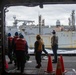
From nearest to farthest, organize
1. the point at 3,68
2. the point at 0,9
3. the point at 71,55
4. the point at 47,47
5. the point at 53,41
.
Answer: the point at 0,9 < the point at 3,68 < the point at 53,41 < the point at 71,55 < the point at 47,47

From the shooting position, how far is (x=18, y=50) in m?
10.1

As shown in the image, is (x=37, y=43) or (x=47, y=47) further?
(x=47, y=47)

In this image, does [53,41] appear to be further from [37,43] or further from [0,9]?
[0,9]

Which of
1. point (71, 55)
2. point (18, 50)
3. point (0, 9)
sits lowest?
point (71, 55)

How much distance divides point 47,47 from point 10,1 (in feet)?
44.8

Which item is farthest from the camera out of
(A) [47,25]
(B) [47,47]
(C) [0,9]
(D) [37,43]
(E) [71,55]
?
(A) [47,25]

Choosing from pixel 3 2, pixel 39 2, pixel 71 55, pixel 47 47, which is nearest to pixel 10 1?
pixel 3 2

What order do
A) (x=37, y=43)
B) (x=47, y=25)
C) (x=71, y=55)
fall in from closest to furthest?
1. (x=37, y=43)
2. (x=71, y=55)
3. (x=47, y=25)

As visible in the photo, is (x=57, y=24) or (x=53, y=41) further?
(x=57, y=24)

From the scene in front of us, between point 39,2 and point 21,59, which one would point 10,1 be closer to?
point 39,2

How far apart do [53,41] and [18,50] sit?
10.8 ft

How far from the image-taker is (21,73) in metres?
10.1

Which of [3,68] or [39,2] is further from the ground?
[39,2]

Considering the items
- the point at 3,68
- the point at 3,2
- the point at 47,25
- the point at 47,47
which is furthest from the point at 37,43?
the point at 47,25
